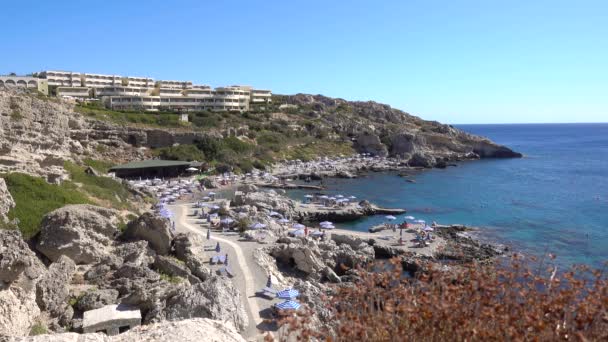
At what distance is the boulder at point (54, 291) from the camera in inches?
514

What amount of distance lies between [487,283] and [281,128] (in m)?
81.5

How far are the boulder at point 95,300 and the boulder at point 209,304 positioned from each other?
203 centimetres

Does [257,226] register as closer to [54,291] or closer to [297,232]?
[297,232]

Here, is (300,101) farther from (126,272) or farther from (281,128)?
(126,272)

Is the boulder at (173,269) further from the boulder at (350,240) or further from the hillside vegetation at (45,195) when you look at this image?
the boulder at (350,240)

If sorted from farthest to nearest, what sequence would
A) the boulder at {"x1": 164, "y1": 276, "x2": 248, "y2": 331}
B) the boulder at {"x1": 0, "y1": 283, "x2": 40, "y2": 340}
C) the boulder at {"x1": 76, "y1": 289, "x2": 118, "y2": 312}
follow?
the boulder at {"x1": 76, "y1": 289, "x2": 118, "y2": 312} < the boulder at {"x1": 164, "y1": 276, "x2": 248, "y2": 331} < the boulder at {"x1": 0, "y1": 283, "x2": 40, "y2": 340}

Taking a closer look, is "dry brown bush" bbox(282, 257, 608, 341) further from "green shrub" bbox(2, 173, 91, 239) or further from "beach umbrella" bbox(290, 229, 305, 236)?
"beach umbrella" bbox(290, 229, 305, 236)

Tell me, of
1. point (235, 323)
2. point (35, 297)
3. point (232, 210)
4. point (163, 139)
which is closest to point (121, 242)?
point (35, 297)

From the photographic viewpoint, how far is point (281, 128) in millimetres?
86125

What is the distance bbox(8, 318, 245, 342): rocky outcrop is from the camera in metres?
7.66

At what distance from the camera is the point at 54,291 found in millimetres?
13539

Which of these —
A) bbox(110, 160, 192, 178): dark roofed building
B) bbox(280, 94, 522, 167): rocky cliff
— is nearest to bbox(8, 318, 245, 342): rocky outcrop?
bbox(110, 160, 192, 178): dark roofed building

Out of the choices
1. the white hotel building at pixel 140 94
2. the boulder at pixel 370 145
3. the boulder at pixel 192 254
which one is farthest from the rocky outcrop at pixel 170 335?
the boulder at pixel 370 145

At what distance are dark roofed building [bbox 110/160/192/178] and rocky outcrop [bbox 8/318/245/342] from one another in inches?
Result: 1802
